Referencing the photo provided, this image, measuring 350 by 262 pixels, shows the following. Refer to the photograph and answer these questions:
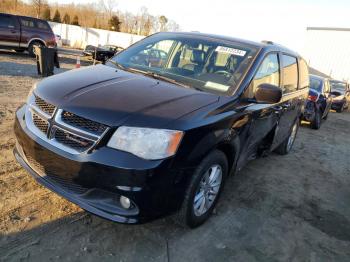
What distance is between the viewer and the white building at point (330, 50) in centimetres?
3212

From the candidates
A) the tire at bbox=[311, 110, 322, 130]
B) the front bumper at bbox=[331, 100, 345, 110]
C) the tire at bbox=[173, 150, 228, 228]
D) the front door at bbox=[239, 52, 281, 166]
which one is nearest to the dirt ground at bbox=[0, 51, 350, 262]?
the tire at bbox=[173, 150, 228, 228]

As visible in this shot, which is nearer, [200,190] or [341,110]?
[200,190]

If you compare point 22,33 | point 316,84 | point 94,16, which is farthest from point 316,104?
point 94,16

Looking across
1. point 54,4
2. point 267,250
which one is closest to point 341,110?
point 267,250

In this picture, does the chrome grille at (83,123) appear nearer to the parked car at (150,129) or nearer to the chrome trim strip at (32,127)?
the parked car at (150,129)

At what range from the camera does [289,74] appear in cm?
521

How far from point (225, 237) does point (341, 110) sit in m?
15.4

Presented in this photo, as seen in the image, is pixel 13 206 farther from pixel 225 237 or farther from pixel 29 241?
pixel 225 237

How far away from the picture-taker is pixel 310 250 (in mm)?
3463

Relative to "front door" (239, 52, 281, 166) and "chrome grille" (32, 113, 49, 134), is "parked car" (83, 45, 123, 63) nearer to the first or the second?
"front door" (239, 52, 281, 166)

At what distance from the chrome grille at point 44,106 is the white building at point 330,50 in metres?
33.9

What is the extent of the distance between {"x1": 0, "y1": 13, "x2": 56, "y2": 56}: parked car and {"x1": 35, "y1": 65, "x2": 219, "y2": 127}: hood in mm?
14486

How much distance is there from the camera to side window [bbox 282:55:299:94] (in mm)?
4957

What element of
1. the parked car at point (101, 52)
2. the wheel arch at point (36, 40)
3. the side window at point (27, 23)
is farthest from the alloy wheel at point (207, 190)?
the parked car at point (101, 52)
